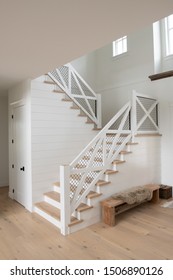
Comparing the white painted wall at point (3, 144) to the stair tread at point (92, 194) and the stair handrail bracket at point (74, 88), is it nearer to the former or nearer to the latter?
the stair handrail bracket at point (74, 88)

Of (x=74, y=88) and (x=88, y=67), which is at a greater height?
(x=88, y=67)

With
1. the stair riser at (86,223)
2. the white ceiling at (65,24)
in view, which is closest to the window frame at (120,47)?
the white ceiling at (65,24)

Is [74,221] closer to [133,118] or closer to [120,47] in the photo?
[133,118]

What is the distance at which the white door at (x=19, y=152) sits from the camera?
3.92 m

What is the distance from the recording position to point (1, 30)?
1972mm

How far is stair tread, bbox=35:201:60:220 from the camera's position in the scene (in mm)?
3204

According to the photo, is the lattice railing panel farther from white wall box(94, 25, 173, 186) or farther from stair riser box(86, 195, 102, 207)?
white wall box(94, 25, 173, 186)

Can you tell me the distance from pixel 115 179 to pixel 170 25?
13.6 ft

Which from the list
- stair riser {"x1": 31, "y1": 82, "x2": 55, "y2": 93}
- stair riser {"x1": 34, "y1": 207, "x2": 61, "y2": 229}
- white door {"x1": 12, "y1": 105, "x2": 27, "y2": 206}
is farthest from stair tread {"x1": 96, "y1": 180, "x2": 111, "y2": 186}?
stair riser {"x1": 31, "y1": 82, "x2": 55, "y2": 93}

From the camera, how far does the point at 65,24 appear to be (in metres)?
1.87

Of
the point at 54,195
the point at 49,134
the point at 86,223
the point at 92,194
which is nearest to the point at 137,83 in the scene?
the point at 49,134

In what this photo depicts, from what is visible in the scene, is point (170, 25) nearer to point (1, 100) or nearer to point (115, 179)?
point (115, 179)

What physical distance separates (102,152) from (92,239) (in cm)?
148

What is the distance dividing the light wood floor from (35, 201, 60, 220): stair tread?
0.52 feet
